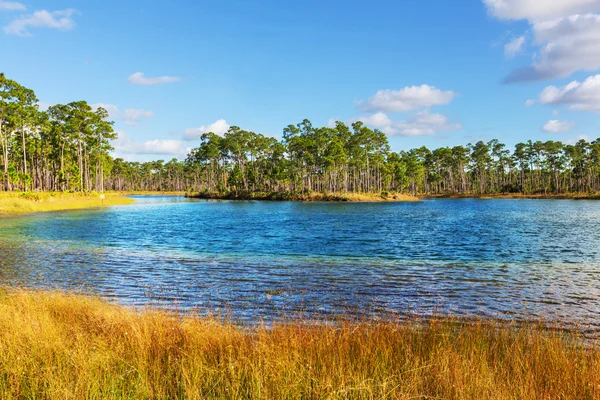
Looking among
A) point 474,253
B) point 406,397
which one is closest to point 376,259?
point 474,253

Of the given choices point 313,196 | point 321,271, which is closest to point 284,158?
point 313,196

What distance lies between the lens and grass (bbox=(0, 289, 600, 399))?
458 centimetres

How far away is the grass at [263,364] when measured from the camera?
15.0 ft

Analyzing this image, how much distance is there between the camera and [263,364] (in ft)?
17.9

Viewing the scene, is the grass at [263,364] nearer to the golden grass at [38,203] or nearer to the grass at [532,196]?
the golden grass at [38,203]

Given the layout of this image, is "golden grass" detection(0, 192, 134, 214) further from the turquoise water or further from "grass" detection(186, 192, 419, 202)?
"grass" detection(186, 192, 419, 202)

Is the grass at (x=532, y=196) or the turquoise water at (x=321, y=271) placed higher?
the turquoise water at (x=321, y=271)

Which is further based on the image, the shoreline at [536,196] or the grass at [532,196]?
the grass at [532,196]

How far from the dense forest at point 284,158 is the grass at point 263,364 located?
7087 centimetres

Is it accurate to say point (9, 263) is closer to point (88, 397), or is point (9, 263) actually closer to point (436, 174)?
point (88, 397)

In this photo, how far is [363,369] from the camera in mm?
5395

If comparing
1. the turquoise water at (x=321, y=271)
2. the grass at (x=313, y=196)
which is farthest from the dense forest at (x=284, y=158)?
the turquoise water at (x=321, y=271)

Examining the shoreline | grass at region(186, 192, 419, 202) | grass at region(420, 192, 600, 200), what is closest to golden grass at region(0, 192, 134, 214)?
grass at region(186, 192, 419, 202)

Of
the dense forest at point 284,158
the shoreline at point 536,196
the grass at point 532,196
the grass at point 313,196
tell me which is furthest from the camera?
the grass at point 532,196
